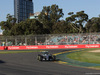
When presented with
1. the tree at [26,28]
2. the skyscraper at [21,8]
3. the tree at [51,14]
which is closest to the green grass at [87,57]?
the tree at [26,28]

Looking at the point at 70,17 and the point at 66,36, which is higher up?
the point at 70,17

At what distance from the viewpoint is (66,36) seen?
127ft

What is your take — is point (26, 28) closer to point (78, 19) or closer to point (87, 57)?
point (78, 19)

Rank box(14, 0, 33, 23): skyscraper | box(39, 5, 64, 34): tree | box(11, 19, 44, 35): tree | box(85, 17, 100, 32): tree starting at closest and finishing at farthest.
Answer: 1. box(11, 19, 44, 35): tree
2. box(85, 17, 100, 32): tree
3. box(39, 5, 64, 34): tree
4. box(14, 0, 33, 23): skyscraper

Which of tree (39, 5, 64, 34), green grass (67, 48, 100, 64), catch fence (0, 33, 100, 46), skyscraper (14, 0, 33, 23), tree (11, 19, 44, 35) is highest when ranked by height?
skyscraper (14, 0, 33, 23)

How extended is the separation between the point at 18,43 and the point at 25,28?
2109 centimetres

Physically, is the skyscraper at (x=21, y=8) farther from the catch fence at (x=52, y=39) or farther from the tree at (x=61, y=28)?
the catch fence at (x=52, y=39)

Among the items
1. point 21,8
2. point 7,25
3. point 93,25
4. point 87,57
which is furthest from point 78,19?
point 21,8

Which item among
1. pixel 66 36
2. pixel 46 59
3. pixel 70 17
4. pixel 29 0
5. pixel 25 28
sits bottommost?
pixel 46 59

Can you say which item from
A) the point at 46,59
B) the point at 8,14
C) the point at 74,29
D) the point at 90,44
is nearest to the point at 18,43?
the point at 90,44

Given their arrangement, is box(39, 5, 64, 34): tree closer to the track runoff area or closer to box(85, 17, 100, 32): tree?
box(85, 17, 100, 32): tree

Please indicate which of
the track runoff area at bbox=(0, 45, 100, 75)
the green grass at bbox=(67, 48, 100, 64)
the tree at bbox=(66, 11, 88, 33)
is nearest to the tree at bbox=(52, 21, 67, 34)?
the tree at bbox=(66, 11, 88, 33)

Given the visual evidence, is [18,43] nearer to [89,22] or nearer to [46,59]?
[46,59]

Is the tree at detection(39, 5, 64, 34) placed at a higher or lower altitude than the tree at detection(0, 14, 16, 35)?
higher
